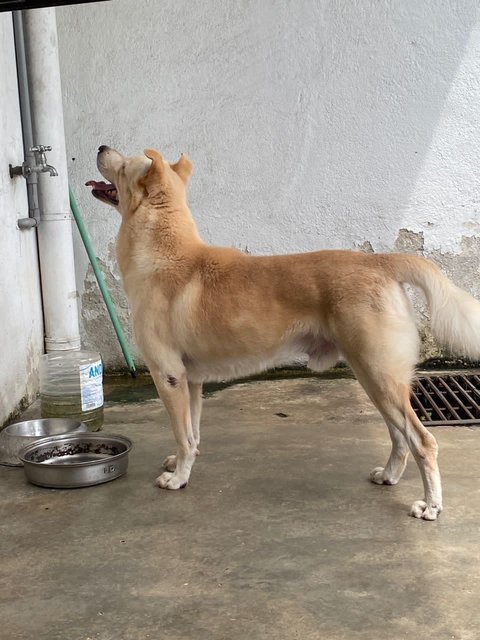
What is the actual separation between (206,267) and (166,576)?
4.54 feet

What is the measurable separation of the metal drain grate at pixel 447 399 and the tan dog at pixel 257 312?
0.99 metres

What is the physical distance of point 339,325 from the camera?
9.62 ft

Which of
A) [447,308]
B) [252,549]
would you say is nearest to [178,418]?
[252,549]

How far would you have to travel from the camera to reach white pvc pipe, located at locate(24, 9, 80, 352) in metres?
4.47

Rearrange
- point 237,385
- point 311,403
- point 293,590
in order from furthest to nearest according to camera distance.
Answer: point 237,385 < point 311,403 < point 293,590

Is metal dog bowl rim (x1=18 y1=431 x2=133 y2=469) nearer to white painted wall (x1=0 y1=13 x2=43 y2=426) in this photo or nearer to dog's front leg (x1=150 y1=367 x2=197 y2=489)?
dog's front leg (x1=150 y1=367 x2=197 y2=489)

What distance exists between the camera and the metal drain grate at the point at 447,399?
Result: 407cm

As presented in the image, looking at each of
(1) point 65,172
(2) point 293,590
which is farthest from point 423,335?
(2) point 293,590

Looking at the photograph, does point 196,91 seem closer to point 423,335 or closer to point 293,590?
point 423,335

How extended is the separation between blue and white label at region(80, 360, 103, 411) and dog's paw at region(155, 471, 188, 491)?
944 mm

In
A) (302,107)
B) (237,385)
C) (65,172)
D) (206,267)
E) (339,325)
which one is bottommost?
(237,385)

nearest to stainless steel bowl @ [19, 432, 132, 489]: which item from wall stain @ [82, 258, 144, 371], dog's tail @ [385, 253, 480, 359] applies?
dog's tail @ [385, 253, 480, 359]

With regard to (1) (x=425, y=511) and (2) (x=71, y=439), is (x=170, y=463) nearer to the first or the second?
(2) (x=71, y=439)

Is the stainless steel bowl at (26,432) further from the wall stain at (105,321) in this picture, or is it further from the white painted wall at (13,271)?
the wall stain at (105,321)
